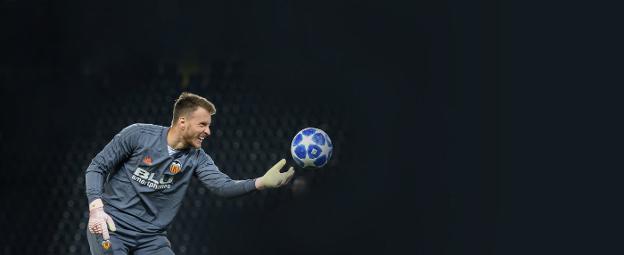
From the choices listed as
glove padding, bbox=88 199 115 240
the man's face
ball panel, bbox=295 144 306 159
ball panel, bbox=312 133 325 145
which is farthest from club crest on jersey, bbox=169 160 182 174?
ball panel, bbox=312 133 325 145

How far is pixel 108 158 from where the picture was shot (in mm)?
5039

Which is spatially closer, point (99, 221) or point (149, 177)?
point (99, 221)

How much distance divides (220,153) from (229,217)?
553 mm

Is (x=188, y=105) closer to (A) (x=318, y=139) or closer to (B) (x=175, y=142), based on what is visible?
(B) (x=175, y=142)

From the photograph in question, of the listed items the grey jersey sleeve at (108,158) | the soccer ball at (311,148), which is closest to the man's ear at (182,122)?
the grey jersey sleeve at (108,158)

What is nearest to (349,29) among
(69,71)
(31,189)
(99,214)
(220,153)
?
(220,153)

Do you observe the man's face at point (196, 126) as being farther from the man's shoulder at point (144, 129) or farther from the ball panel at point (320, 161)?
the ball panel at point (320, 161)

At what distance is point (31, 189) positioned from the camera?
775 centimetres

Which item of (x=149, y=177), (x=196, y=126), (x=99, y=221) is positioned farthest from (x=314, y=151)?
(x=99, y=221)

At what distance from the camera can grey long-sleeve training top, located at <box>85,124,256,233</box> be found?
5.09m

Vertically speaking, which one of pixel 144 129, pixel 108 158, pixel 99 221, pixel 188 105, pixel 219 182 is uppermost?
pixel 188 105

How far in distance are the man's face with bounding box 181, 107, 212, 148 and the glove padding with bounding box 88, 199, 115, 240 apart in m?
0.62

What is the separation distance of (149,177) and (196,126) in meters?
0.40

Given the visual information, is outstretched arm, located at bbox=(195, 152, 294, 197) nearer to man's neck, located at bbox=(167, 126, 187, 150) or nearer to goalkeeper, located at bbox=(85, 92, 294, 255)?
goalkeeper, located at bbox=(85, 92, 294, 255)
